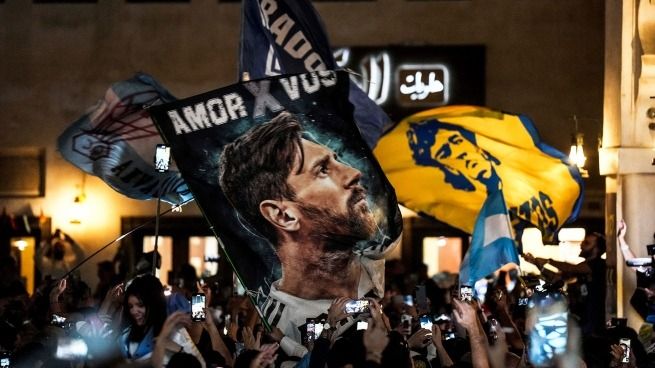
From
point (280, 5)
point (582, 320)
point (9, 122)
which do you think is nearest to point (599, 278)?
point (582, 320)

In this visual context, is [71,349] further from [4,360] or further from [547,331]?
[547,331]

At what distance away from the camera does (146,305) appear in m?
10.5

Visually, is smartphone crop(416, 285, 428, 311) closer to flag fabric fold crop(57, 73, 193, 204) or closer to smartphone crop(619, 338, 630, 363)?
smartphone crop(619, 338, 630, 363)

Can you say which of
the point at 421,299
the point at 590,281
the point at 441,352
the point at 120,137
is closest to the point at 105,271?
the point at 120,137

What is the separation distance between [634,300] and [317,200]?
4.64 m

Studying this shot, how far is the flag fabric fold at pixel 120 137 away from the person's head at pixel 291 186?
431 cm

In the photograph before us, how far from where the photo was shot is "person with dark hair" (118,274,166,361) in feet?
34.1

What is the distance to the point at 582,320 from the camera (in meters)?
16.2

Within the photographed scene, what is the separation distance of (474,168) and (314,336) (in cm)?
910

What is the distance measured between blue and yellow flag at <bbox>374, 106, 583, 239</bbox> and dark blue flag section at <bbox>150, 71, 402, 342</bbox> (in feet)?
21.3

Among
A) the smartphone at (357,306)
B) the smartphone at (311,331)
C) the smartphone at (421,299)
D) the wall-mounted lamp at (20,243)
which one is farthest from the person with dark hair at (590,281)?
the wall-mounted lamp at (20,243)

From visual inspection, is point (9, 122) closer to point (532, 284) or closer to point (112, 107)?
point (112, 107)

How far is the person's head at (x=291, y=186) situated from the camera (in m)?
12.1

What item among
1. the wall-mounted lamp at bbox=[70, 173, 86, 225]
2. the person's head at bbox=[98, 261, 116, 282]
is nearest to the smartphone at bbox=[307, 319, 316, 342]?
the person's head at bbox=[98, 261, 116, 282]
